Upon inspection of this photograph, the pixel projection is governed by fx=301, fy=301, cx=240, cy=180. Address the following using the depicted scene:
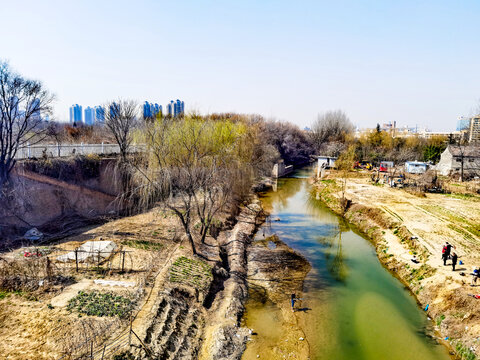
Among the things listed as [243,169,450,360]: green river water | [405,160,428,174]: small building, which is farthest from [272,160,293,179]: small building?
[243,169,450,360]: green river water

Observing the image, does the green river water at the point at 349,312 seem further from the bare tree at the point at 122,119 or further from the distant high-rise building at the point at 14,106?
the distant high-rise building at the point at 14,106

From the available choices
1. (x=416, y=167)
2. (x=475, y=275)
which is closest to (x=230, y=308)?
(x=475, y=275)

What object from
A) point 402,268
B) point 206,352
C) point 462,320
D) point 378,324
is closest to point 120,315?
point 206,352

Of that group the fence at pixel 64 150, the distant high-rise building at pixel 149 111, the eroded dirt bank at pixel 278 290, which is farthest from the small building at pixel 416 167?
the fence at pixel 64 150

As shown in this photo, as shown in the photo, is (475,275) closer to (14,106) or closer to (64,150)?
(14,106)

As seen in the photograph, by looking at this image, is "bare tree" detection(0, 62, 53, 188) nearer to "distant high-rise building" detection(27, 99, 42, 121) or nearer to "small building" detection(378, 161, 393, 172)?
"distant high-rise building" detection(27, 99, 42, 121)
